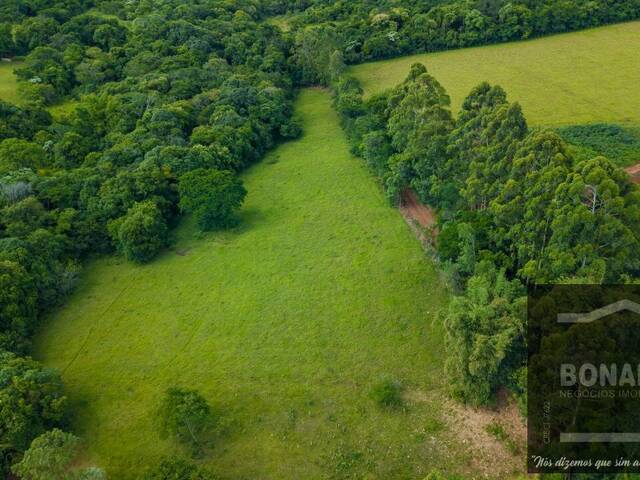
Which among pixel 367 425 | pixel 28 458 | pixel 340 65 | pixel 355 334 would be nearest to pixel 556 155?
pixel 355 334

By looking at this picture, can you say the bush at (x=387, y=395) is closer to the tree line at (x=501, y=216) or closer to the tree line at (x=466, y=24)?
the tree line at (x=501, y=216)

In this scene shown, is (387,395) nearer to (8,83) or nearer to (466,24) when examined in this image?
(8,83)

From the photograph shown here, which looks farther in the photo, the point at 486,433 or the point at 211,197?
the point at 211,197

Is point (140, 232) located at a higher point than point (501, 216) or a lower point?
lower

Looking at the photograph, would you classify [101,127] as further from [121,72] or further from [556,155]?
[556,155]

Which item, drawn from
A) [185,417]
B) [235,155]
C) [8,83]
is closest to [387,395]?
[185,417]

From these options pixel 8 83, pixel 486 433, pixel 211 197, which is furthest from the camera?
pixel 8 83

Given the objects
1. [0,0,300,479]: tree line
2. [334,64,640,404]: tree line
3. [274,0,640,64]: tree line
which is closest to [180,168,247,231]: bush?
[0,0,300,479]: tree line

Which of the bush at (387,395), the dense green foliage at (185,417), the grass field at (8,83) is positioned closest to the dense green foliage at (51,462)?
the dense green foliage at (185,417)
